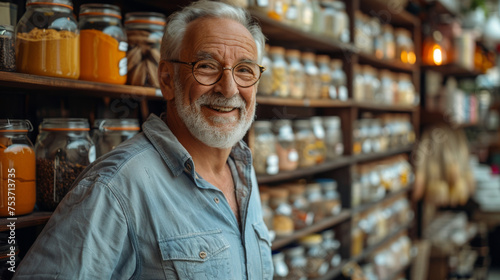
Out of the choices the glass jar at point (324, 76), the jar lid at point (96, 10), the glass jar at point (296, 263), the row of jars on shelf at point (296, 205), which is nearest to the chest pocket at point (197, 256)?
the jar lid at point (96, 10)

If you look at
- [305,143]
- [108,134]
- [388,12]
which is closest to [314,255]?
[305,143]

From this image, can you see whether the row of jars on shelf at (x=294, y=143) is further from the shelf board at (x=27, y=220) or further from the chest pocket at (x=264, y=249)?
the shelf board at (x=27, y=220)

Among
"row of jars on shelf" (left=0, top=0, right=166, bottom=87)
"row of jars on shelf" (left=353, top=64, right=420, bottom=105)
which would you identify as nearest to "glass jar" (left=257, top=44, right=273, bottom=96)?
"row of jars on shelf" (left=0, top=0, right=166, bottom=87)

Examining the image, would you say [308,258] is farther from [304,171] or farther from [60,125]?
[60,125]

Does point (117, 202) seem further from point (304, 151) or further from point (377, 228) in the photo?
point (377, 228)

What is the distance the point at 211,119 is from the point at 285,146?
0.94 metres

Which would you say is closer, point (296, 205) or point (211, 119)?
point (211, 119)

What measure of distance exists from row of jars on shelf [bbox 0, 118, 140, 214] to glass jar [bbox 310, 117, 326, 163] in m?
1.23

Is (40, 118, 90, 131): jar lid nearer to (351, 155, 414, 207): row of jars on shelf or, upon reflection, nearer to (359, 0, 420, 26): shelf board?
(351, 155, 414, 207): row of jars on shelf

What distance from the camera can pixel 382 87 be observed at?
3.02 meters

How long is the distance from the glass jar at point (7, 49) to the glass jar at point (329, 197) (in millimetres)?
1745

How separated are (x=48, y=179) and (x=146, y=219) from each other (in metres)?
0.35

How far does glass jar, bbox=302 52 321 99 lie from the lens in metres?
2.21

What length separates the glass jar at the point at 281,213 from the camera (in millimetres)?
2008
